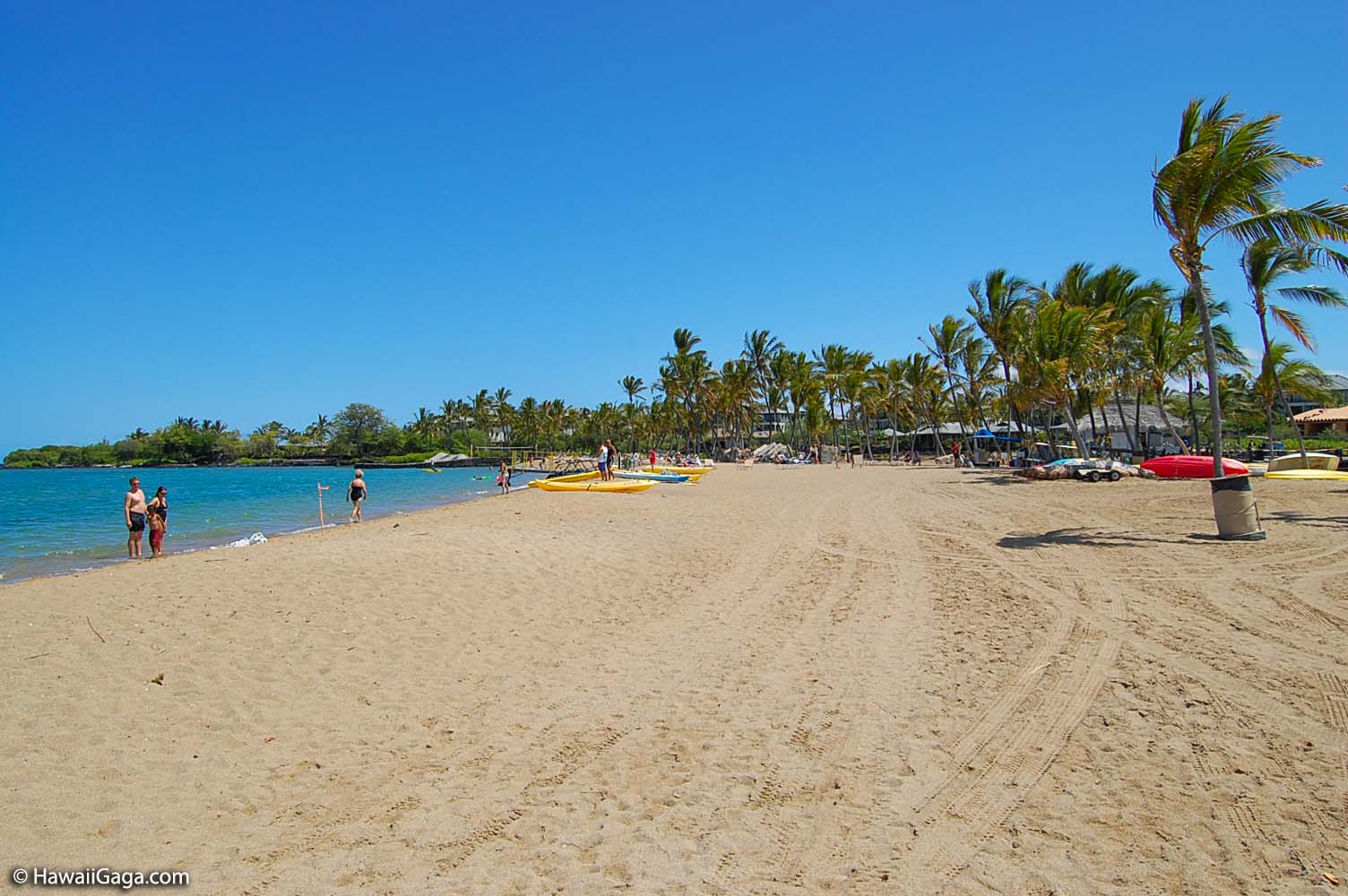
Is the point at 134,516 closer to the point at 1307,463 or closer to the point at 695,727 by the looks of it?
the point at 695,727

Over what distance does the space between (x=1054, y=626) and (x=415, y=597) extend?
6357 mm

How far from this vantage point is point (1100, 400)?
3017 cm

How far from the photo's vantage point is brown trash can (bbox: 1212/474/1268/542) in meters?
10.1

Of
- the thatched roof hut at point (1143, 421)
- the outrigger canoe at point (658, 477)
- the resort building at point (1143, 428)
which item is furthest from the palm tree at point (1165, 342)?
the outrigger canoe at point (658, 477)

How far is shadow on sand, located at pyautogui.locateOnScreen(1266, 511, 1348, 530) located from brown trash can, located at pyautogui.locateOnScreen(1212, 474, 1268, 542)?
1.88 metres

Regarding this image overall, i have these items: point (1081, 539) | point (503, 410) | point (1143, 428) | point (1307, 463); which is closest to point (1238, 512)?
point (1081, 539)

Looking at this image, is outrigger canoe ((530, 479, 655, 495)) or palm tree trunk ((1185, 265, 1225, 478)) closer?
palm tree trunk ((1185, 265, 1225, 478))

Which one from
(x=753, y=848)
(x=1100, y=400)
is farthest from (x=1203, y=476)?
(x=753, y=848)

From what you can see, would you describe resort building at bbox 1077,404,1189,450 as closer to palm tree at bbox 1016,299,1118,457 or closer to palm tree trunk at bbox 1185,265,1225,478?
palm tree at bbox 1016,299,1118,457

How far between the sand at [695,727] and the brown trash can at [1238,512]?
56cm

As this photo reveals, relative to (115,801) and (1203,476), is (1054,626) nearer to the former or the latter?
(115,801)

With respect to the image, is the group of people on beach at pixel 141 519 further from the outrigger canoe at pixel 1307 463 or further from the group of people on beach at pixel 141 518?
the outrigger canoe at pixel 1307 463

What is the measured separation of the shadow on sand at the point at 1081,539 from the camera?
34.8ft

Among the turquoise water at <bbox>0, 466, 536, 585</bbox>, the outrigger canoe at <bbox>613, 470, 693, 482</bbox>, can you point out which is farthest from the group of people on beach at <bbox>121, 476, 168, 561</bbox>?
the outrigger canoe at <bbox>613, 470, 693, 482</bbox>
